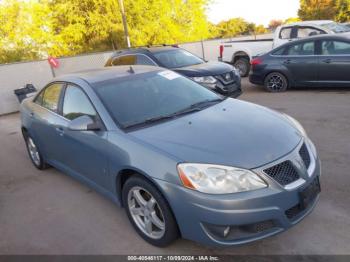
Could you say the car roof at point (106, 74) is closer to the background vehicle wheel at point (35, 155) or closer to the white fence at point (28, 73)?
the background vehicle wheel at point (35, 155)

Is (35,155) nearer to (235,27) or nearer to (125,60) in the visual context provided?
(125,60)

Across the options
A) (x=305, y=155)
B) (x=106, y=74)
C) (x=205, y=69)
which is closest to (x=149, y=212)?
(x=305, y=155)

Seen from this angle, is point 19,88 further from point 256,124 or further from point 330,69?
point 256,124

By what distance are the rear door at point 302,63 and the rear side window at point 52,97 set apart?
20.8 ft

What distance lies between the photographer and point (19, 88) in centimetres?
1195

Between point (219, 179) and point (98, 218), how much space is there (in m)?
1.80

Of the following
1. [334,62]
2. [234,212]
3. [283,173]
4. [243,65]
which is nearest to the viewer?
[234,212]

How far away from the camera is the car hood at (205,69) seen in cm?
806

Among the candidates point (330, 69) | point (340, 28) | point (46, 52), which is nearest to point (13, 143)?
point (330, 69)

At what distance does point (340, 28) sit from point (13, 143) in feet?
34.1

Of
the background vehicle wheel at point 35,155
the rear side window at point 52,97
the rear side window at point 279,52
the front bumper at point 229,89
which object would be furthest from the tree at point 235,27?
the rear side window at point 52,97

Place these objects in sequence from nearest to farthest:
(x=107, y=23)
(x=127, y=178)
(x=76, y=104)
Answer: (x=127, y=178) < (x=76, y=104) < (x=107, y=23)

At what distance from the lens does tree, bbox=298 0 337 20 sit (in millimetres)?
35344

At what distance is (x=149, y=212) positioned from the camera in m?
3.23
